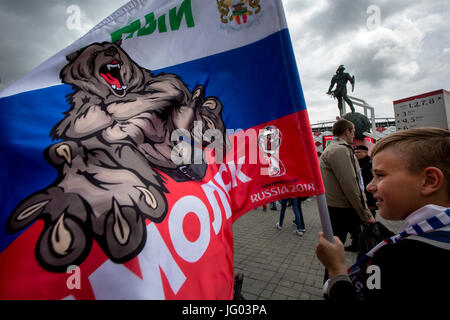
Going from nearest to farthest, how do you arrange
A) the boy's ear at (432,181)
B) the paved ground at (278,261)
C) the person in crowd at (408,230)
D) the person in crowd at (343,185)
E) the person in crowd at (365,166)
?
the person in crowd at (408,230), the boy's ear at (432,181), the person in crowd at (343,185), the paved ground at (278,261), the person in crowd at (365,166)

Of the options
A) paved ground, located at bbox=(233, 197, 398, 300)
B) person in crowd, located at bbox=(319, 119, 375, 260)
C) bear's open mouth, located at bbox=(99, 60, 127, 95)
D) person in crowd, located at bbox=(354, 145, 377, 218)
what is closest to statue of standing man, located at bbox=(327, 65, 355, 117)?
paved ground, located at bbox=(233, 197, 398, 300)

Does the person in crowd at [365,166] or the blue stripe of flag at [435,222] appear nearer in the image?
the blue stripe of flag at [435,222]

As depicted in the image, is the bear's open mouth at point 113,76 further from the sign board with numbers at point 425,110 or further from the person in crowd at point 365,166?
the sign board with numbers at point 425,110

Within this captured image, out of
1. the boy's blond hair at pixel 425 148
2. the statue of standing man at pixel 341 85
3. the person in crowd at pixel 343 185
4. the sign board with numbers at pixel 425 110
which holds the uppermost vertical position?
the statue of standing man at pixel 341 85

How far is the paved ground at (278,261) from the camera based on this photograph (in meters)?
3.05

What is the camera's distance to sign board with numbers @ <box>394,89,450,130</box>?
4445 mm

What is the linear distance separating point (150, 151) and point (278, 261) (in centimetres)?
339

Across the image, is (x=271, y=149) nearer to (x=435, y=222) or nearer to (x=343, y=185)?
(x=435, y=222)

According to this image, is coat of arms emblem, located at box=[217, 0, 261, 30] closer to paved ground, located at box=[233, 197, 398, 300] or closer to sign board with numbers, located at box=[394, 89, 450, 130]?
paved ground, located at box=[233, 197, 398, 300]

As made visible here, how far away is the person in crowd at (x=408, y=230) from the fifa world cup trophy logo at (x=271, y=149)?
1.74ft

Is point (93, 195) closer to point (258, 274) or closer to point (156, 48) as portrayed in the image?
point (156, 48)

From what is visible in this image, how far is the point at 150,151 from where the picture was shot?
139cm

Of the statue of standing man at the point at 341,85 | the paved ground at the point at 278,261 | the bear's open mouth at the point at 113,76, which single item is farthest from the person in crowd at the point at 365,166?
the statue of standing man at the point at 341,85
